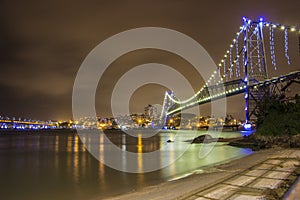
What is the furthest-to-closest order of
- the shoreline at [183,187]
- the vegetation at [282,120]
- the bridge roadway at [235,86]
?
the bridge roadway at [235,86], the vegetation at [282,120], the shoreline at [183,187]

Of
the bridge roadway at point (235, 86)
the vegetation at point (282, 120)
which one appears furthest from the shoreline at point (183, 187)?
the bridge roadway at point (235, 86)

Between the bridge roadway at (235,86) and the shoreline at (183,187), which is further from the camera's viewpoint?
the bridge roadway at (235,86)

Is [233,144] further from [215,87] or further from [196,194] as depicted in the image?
[215,87]

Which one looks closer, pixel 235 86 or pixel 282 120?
pixel 282 120

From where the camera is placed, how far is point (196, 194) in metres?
8.02

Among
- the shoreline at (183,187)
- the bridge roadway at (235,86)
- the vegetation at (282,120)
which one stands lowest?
the shoreline at (183,187)

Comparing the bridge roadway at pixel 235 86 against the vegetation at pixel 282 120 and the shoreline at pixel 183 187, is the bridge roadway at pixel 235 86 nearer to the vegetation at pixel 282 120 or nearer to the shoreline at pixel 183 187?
the vegetation at pixel 282 120

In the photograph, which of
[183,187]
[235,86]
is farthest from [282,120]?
[235,86]

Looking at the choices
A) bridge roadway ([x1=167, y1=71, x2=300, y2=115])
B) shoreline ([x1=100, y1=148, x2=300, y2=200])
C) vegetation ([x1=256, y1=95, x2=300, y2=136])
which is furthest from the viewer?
bridge roadway ([x1=167, y1=71, x2=300, y2=115])

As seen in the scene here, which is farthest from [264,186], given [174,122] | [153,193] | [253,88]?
[174,122]

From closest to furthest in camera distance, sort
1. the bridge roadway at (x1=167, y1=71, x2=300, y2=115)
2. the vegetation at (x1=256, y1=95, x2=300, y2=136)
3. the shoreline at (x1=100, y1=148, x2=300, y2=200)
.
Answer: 1. the shoreline at (x1=100, y1=148, x2=300, y2=200)
2. the vegetation at (x1=256, y1=95, x2=300, y2=136)
3. the bridge roadway at (x1=167, y1=71, x2=300, y2=115)

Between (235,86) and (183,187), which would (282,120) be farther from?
(235,86)

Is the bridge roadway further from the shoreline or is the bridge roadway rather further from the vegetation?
the shoreline

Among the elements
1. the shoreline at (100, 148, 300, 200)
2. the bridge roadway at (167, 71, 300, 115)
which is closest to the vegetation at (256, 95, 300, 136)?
the shoreline at (100, 148, 300, 200)
